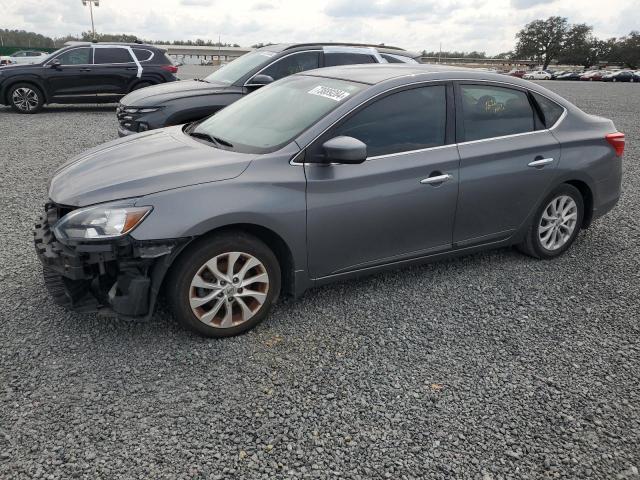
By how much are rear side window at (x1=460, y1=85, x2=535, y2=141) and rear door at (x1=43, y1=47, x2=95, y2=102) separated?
1139 cm

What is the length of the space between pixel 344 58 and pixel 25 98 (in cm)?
846

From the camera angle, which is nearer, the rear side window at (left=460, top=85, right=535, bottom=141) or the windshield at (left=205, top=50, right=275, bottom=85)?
the rear side window at (left=460, top=85, right=535, bottom=141)

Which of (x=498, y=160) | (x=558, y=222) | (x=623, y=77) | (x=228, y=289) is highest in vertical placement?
(x=623, y=77)

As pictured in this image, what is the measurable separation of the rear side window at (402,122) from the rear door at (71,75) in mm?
11320

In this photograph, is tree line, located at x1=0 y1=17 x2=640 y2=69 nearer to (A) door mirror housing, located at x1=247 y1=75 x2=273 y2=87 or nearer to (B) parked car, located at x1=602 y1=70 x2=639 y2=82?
(B) parked car, located at x1=602 y1=70 x2=639 y2=82

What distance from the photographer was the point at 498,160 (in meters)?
4.10

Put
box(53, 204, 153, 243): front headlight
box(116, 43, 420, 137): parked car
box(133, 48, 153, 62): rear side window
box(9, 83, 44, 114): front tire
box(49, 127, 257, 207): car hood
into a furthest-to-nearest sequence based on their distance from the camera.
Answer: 1. box(133, 48, 153, 62): rear side window
2. box(9, 83, 44, 114): front tire
3. box(116, 43, 420, 137): parked car
4. box(49, 127, 257, 207): car hood
5. box(53, 204, 153, 243): front headlight

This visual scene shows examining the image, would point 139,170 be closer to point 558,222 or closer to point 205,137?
point 205,137

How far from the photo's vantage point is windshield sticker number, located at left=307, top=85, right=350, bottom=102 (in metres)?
3.71

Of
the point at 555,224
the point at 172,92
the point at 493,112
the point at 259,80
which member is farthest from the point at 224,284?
the point at 259,80

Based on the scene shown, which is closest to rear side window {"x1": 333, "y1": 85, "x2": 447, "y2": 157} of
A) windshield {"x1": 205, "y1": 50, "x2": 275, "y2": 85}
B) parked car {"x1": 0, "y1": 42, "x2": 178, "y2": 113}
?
windshield {"x1": 205, "y1": 50, "x2": 275, "y2": 85}

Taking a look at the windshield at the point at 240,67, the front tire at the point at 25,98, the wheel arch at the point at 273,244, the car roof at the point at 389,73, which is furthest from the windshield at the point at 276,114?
the front tire at the point at 25,98

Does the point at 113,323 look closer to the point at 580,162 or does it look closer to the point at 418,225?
the point at 418,225

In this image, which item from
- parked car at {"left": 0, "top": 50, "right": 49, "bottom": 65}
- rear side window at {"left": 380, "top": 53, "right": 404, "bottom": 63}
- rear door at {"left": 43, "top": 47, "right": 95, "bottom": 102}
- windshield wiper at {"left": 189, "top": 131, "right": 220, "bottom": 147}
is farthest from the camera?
parked car at {"left": 0, "top": 50, "right": 49, "bottom": 65}
